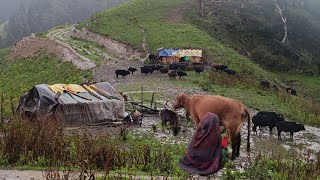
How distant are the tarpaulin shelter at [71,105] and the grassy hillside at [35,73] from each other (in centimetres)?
1568

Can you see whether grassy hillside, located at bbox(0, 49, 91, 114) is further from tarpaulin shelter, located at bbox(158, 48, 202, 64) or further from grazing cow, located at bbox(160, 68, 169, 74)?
tarpaulin shelter, located at bbox(158, 48, 202, 64)

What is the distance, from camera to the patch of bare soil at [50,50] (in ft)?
140

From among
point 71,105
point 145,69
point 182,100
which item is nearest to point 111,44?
point 145,69

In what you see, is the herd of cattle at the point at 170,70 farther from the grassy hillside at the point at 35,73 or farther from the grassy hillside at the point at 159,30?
the grassy hillside at the point at 159,30

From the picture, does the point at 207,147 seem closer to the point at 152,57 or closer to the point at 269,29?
the point at 152,57

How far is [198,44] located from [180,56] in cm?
651

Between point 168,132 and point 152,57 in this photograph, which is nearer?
point 168,132

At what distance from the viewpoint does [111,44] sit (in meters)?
52.8

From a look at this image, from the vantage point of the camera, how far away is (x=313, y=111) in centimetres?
2745

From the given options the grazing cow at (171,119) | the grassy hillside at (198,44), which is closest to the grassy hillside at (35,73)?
the grassy hillside at (198,44)

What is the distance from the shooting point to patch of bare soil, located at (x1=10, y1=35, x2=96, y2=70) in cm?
4269

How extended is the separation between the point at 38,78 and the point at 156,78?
13672 mm

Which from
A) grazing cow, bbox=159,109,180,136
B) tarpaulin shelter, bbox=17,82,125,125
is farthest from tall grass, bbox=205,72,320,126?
tarpaulin shelter, bbox=17,82,125,125

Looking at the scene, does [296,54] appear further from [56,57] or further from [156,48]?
[56,57]
